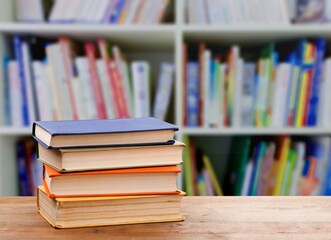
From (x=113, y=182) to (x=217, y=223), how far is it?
0.54 feet

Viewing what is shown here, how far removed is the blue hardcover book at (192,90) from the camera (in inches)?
73.5

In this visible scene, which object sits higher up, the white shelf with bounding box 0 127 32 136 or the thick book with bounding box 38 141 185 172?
the thick book with bounding box 38 141 185 172

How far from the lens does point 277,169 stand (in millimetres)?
1952

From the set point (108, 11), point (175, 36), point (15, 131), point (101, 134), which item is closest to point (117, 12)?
point (108, 11)

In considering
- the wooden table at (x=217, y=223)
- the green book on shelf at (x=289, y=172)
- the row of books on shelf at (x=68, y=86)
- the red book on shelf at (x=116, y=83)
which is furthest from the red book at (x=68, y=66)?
the wooden table at (x=217, y=223)

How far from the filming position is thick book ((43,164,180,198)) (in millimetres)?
742

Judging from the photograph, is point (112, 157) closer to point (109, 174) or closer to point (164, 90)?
point (109, 174)

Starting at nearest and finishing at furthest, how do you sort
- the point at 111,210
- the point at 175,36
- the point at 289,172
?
1. the point at 111,210
2. the point at 175,36
3. the point at 289,172

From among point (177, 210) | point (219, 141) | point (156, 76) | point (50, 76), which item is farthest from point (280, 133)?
point (177, 210)

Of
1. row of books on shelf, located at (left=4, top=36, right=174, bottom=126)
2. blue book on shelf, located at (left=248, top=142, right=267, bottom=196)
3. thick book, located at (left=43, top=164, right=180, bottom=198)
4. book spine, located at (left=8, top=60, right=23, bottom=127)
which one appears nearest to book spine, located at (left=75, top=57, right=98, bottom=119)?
row of books on shelf, located at (left=4, top=36, right=174, bottom=126)

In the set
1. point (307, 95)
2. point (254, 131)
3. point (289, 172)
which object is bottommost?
point (289, 172)

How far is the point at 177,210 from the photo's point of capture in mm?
780

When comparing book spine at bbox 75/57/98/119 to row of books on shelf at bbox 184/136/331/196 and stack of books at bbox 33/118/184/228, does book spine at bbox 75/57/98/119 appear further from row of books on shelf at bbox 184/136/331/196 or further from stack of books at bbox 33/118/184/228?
stack of books at bbox 33/118/184/228

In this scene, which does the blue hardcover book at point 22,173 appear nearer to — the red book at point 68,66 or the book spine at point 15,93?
the book spine at point 15,93
